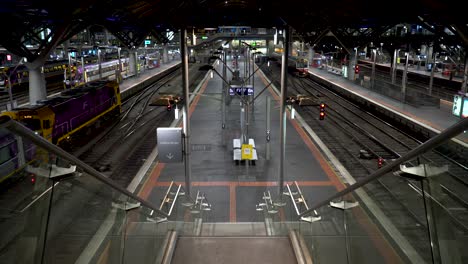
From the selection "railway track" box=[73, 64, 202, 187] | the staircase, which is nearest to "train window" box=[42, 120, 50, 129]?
"railway track" box=[73, 64, 202, 187]

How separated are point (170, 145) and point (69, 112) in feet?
30.2

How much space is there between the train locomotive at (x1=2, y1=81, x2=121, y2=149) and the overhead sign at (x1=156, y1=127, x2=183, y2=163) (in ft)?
19.1

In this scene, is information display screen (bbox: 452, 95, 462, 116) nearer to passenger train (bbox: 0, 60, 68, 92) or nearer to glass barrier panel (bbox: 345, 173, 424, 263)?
glass barrier panel (bbox: 345, 173, 424, 263)

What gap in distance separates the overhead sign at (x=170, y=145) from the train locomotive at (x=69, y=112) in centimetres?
583

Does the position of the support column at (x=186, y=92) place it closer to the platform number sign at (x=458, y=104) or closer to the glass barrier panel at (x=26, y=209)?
the glass barrier panel at (x=26, y=209)

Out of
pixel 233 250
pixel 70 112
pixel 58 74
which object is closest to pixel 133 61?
pixel 58 74

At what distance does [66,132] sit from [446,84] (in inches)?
1219

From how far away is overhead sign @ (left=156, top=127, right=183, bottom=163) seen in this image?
10680mm

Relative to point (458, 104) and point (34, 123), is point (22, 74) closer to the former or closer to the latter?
point (34, 123)

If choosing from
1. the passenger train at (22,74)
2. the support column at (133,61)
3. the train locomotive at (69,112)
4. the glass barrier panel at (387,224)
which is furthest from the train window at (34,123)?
the support column at (133,61)

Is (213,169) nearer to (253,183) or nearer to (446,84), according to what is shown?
(253,183)

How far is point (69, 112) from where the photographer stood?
18156 mm

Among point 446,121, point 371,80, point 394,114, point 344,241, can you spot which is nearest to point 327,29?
point 371,80

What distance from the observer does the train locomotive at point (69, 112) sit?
15398 mm
